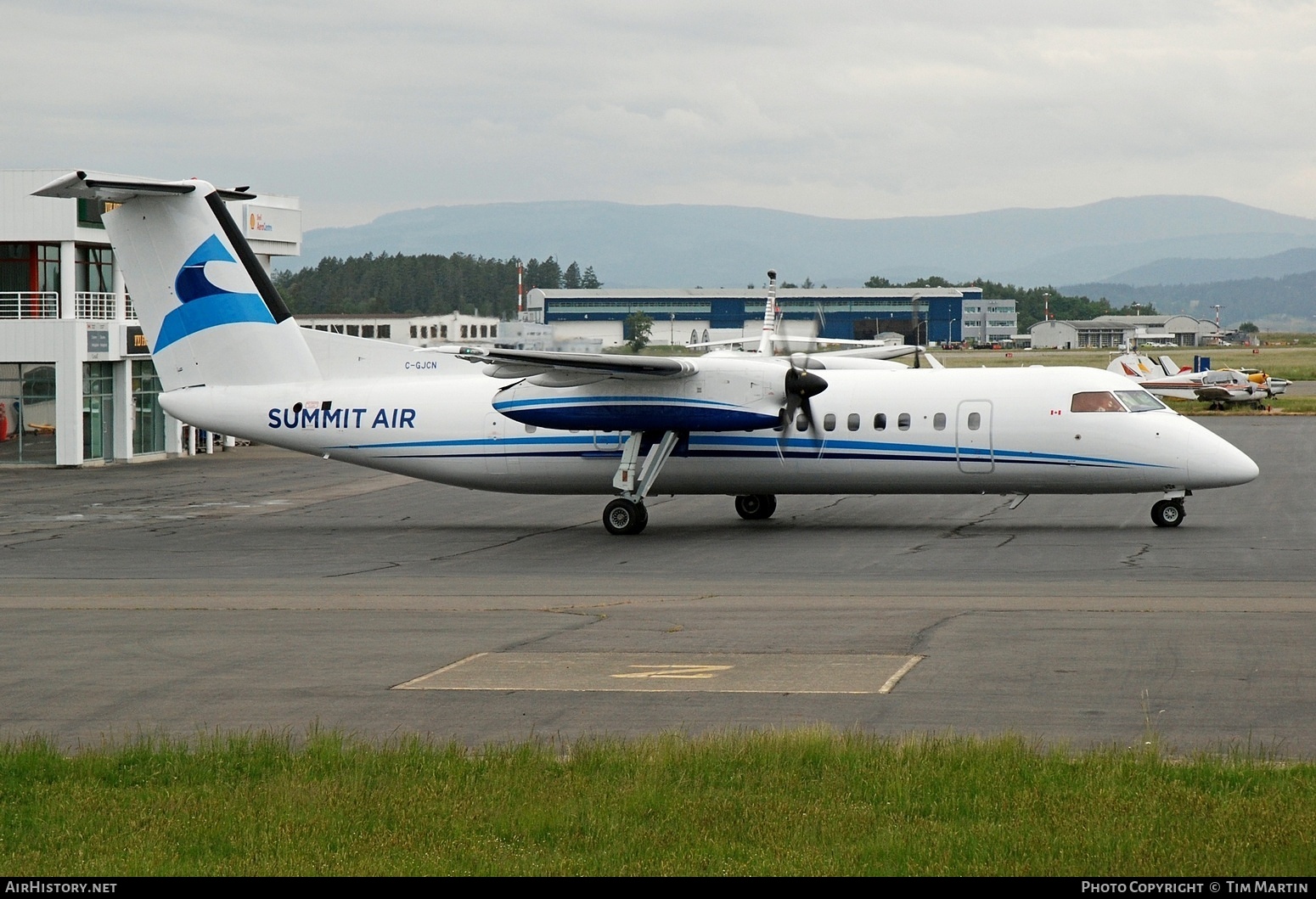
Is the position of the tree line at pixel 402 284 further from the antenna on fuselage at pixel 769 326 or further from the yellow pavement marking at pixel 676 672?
the yellow pavement marking at pixel 676 672

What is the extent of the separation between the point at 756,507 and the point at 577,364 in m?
6.00

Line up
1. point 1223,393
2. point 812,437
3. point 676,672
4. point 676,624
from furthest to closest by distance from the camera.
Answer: point 1223,393 → point 812,437 → point 676,624 → point 676,672

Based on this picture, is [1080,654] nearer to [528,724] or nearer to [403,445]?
[528,724]

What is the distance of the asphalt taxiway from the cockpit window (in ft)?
7.53

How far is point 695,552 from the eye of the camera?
24203mm

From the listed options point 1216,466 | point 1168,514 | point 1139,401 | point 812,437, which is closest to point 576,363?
point 812,437

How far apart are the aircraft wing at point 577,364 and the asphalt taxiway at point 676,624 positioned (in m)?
3.15

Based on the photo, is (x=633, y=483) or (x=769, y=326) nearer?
(x=633, y=483)

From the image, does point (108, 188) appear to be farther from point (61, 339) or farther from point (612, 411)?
point (61, 339)

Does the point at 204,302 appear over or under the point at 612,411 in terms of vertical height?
over

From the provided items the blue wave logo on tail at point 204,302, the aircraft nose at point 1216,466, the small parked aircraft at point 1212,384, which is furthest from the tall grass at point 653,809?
the small parked aircraft at point 1212,384

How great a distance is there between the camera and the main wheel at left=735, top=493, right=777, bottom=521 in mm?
29016

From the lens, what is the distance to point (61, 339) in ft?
146

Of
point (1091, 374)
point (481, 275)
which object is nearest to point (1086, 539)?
point (1091, 374)
